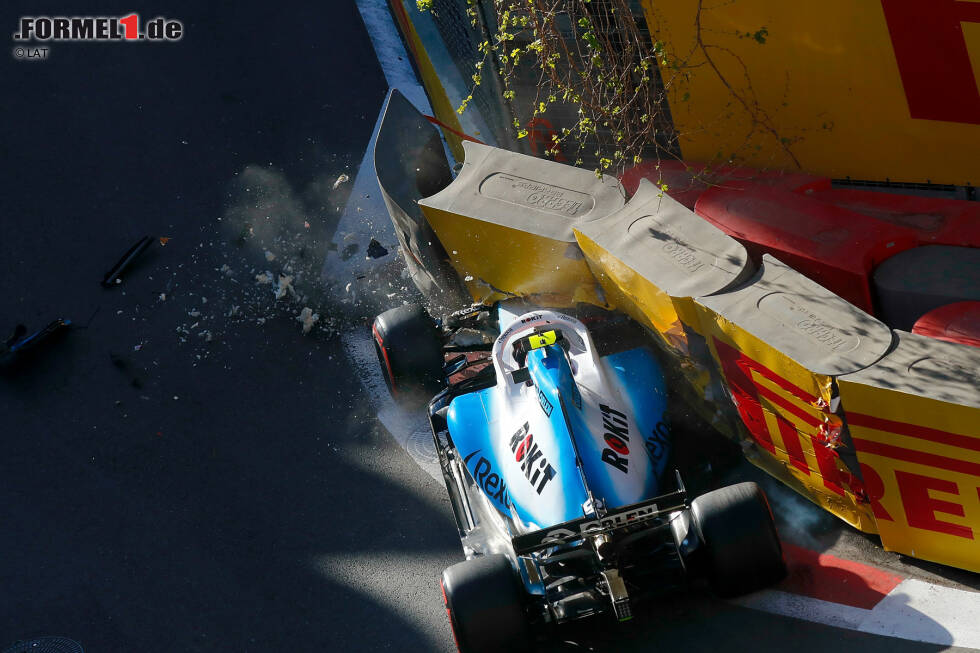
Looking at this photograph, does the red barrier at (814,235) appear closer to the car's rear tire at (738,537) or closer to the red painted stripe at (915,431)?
the red painted stripe at (915,431)

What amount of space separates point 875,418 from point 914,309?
1.46 meters

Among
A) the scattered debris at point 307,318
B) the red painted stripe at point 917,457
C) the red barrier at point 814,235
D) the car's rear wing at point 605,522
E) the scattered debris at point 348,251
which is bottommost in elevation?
the red painted stripe at point 917,457

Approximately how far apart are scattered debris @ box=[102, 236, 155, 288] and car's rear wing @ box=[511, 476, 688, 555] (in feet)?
19.1

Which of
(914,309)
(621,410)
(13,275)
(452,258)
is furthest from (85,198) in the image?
(914,309)

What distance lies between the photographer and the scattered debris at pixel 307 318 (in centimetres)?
853

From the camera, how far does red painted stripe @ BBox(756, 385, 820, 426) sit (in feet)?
18.2

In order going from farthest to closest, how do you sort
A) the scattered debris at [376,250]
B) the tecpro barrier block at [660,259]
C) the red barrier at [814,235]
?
the scattered debris at [376,250]
the red barrier at [814,235]
the tecpro barrier block at [660,259]

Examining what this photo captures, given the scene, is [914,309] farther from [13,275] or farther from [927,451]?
[13,275]

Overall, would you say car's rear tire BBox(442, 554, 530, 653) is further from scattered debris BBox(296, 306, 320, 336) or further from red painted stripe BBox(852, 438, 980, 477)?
scattered debris BBox(296, 306, 320, 336)

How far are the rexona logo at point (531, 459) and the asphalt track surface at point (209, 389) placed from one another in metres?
0.97

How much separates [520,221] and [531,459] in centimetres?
215

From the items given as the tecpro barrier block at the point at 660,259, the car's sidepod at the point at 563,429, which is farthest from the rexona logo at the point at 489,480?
the tecpro barrier block at the point at 660,259

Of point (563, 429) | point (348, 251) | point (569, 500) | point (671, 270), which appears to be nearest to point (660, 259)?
point (671, 270)

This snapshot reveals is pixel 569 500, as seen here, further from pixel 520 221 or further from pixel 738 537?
pixel 520 221
